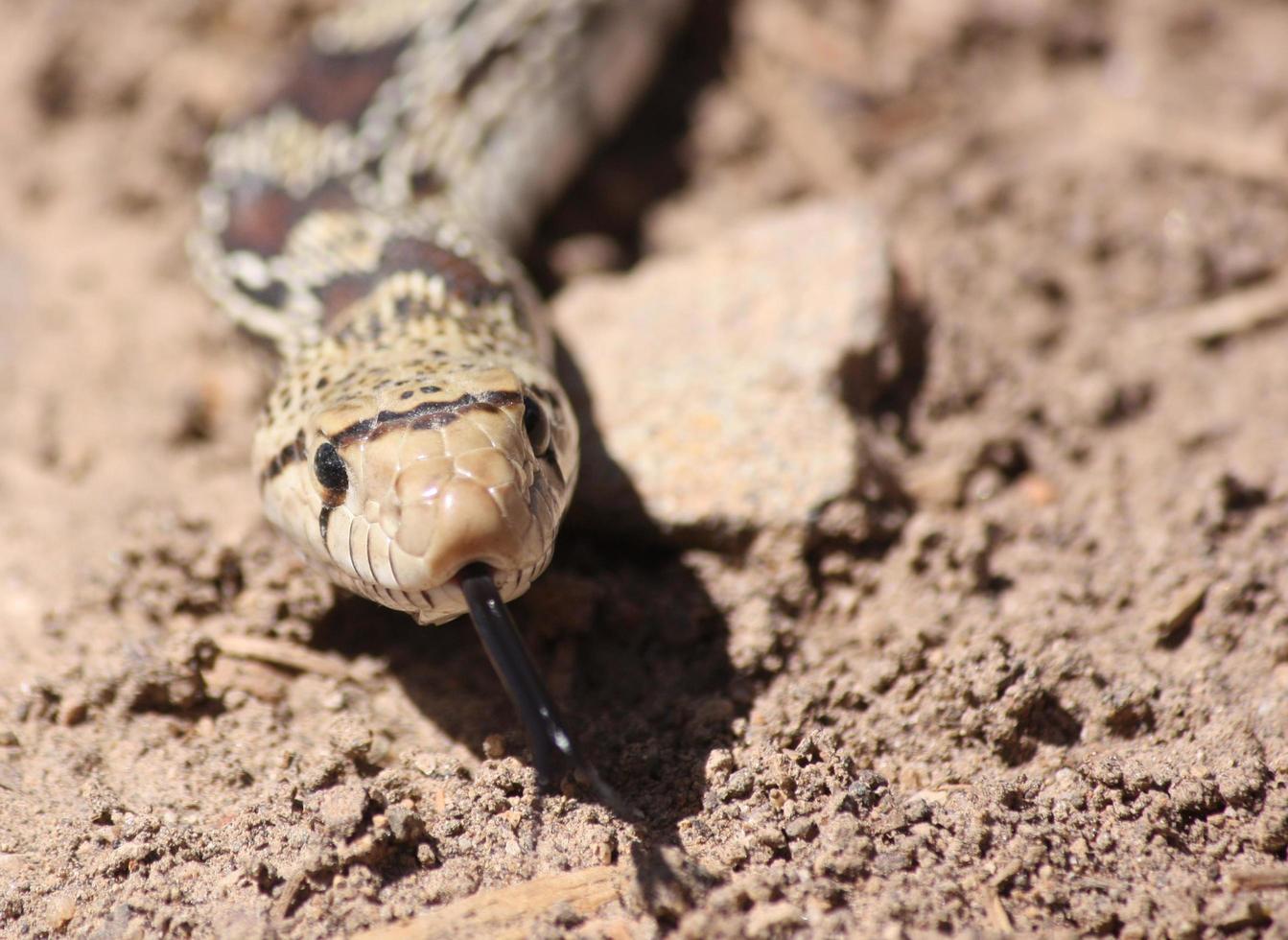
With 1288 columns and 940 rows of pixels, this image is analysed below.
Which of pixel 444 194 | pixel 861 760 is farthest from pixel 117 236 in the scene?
pixel 861 760

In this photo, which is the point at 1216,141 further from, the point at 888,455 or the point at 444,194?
the point at 444,194

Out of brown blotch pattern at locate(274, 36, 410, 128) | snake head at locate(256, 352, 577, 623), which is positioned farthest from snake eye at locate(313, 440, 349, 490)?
brown blotch pattern at locate(274, 36, 410, 128)

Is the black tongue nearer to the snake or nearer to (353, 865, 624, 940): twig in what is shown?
the snake

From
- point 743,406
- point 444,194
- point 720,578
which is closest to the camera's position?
point 720,578

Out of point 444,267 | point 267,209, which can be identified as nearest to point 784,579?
point 444,267

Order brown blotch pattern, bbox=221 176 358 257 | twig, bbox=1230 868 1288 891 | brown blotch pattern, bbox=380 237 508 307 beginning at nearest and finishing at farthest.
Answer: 1. twig, bbox=1230 868 1288 891
2. brown blotch pattern, bbox=380 237 508 307
3. brown blotch pattern, bbox=221 176 358 257

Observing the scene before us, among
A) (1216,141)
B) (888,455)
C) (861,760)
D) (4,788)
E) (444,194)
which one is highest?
(1216,141)

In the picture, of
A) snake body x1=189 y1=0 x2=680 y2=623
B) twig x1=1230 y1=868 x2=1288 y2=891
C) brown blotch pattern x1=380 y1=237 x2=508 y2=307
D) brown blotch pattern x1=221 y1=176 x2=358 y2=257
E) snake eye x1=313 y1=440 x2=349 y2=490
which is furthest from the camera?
brown blotch pattern x1=221 y1=176 x2=358 y2=257

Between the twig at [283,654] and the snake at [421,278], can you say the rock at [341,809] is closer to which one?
the snake at [421,278]
